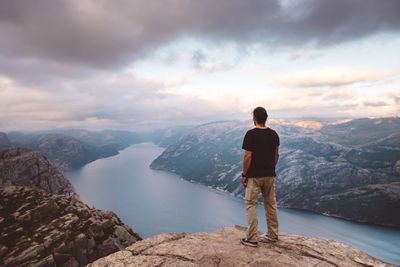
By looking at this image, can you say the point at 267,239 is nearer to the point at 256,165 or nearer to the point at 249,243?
the point at 249,243

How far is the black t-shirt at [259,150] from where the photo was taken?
9.25 meters

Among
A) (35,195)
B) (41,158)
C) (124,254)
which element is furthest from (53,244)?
(41,158)

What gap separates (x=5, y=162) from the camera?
179 m

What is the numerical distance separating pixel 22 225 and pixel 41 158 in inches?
6370

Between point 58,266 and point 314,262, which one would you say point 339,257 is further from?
point 58,266

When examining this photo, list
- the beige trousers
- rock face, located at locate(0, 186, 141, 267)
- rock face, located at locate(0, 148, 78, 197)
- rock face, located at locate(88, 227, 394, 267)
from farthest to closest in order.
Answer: rock face, located at locate(0, 148, 78, 197), rock face, located at locate(0, 186, 141, 267), the beige trousers, rock face, located at locate(88, 227, 394, 267)

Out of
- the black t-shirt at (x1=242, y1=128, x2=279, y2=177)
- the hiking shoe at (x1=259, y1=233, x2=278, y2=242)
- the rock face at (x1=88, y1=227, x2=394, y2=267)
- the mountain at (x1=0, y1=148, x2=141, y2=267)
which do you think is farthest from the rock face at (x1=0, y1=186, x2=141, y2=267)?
the black t-shirt at (x1=242, y1=128, x2=279, y2=177)

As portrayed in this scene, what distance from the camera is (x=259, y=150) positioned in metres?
9.30

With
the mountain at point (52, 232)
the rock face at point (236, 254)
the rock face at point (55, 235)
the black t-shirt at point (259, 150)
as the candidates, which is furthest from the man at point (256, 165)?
the rock face at point (55, 235)

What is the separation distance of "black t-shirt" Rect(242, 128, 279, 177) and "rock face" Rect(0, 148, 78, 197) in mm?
194554

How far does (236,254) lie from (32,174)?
734ft

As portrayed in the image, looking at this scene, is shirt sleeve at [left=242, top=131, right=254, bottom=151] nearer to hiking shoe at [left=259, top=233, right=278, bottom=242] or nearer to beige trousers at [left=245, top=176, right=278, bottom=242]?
beige trousers at [left=245, top=176, right=278, bottom=242]

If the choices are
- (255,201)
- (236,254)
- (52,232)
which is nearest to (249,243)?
(236,254)

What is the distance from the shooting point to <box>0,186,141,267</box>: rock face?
45938mm
